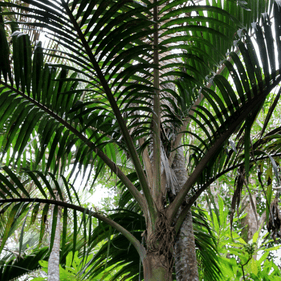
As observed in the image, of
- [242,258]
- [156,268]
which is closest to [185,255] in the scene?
[156,268]

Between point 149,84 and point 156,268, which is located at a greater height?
point 149,84

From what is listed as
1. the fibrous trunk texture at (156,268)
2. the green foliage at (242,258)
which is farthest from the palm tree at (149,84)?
the green foliage at (242,258)

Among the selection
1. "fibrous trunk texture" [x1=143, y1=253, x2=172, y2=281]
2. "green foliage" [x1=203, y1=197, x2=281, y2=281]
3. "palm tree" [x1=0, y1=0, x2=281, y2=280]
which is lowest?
"fibrous trunk texture" [x1=143, y1=253, x2=172, y2=281]

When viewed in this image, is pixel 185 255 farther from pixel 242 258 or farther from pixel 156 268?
pixel 242 258

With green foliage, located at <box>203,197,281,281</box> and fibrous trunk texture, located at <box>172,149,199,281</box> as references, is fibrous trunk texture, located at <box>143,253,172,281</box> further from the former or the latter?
green foliage, located at <box>203,197,281,281</box>

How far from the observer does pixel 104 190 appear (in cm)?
664

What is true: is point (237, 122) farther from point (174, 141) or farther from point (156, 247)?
point (156, 247)

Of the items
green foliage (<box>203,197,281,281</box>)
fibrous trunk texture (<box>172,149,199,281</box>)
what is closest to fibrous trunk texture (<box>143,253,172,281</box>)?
fibrous trunk texture (<box>172,149,199,281</box>)

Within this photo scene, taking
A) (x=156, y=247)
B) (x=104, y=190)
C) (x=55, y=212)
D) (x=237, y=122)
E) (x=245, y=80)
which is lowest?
(x=156, y=247)

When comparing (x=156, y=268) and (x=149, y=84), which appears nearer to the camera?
(x=156, y=268)

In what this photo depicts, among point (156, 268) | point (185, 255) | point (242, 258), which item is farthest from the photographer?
point (242, 258)

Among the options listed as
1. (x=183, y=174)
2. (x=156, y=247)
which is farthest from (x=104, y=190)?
(x=156, y=247)

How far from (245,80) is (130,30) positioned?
49 cm

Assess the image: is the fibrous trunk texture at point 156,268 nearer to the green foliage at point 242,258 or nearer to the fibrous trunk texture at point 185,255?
the fibrous trunk texture at point 185,255
